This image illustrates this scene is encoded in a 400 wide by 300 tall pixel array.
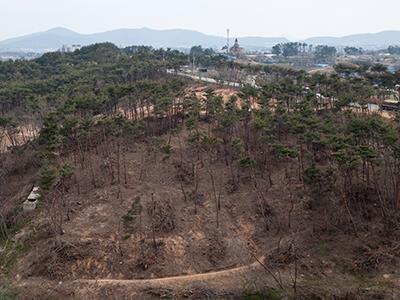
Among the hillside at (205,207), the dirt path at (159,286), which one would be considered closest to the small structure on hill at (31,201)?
the hillside at (205,207)

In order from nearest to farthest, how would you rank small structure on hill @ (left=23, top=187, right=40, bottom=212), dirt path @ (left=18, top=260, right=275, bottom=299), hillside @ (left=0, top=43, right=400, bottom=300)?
Answer: dirt path @ (left=18, top=260, right=275, bottom=299) < hillside @ (left=0, top=43, right=400, bottom=300) < small structure on hill @ (left=23, top=187, right=40, bottom=212)

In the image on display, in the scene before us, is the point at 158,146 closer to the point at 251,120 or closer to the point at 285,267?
the point at 251,120

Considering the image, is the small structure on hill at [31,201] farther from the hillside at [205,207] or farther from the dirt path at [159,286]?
the dirt path at [159,286]

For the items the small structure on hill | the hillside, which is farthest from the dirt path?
the small structure on hill

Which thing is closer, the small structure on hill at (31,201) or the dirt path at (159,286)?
the dirt path at (159,286)

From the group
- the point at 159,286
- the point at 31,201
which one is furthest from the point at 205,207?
the point at 31,201

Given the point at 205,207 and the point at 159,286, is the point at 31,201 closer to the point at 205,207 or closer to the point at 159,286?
the point at 205,207

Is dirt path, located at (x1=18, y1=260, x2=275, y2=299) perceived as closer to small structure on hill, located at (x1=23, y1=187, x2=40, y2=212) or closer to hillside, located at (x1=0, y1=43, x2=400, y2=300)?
hillside, located at (x1=0, y1=43, x2=400, y2=300)

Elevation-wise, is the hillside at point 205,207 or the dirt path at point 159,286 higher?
the hillside at point 205,207
